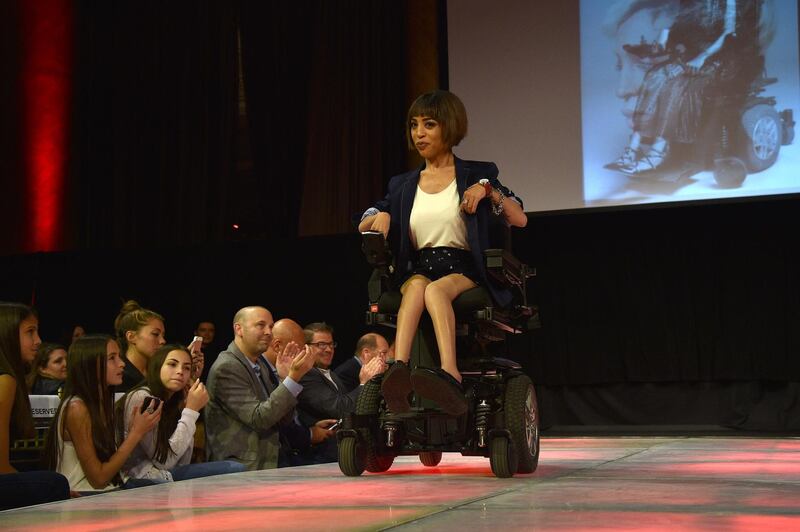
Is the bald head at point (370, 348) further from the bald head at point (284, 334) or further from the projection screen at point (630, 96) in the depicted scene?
the projection screen at point (630, 96)

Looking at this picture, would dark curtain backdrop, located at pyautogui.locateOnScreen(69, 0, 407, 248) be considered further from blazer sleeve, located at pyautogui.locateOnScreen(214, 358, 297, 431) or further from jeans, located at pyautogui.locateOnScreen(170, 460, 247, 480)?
jeans, located at pyautogui.locateOnScreen(170, 460, 247, 480)

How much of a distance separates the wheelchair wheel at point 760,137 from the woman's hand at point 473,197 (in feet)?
13.4

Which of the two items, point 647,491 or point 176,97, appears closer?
point 647,491

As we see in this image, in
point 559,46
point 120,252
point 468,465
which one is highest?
point 559,46

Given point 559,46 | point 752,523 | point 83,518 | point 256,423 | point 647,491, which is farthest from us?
point 559,46

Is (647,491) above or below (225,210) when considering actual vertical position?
below

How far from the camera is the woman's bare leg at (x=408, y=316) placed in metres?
2.52

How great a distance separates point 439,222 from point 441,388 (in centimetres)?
53

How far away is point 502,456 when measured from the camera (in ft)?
8.06

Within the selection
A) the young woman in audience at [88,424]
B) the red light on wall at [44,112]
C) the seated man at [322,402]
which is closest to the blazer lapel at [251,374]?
the seated man at [322,402]

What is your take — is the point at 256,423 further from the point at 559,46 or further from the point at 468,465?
the point at 559,46

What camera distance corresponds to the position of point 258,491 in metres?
2.32

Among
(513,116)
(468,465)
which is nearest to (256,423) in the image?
(468,465)

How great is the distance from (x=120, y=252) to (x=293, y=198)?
178 cm
